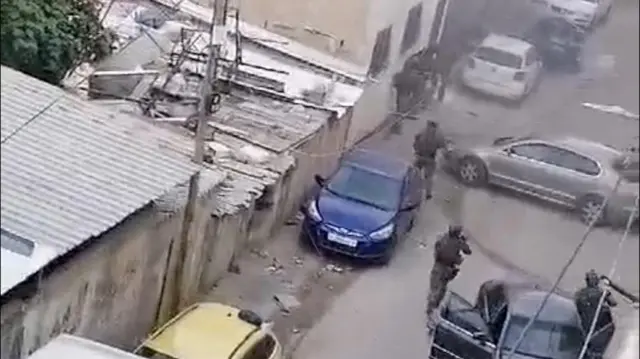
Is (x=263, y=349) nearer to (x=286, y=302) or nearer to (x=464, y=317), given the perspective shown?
(x=464, y=317)

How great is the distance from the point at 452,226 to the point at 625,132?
9.19ft

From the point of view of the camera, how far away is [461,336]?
5543mm

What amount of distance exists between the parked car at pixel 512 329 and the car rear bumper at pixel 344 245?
1.20 metres

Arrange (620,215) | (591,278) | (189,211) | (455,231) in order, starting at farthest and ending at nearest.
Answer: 1. (455,231)
2. (189,211)
3. (591,278)
4. (620,215)

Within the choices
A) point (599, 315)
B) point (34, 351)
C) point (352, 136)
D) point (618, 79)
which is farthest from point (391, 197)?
point (618, 79)

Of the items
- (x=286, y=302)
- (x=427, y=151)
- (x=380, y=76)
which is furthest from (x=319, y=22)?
(x=286, y=302)

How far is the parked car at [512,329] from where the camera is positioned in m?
5.42

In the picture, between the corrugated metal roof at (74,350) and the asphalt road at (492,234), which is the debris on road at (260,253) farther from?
the corrugated metal roof at (74,350)

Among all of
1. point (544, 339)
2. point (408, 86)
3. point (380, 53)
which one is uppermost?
point (408, 86)

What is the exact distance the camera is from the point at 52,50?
18.9 ft

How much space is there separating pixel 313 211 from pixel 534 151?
6.53 ft

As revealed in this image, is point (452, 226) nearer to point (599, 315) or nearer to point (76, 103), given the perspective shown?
point (599, 315)

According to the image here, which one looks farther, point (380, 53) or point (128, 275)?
point (380, 53)

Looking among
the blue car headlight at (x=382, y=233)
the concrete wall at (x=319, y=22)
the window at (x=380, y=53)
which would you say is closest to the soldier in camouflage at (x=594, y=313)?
the blue car headlight at (x=382, y=233)
